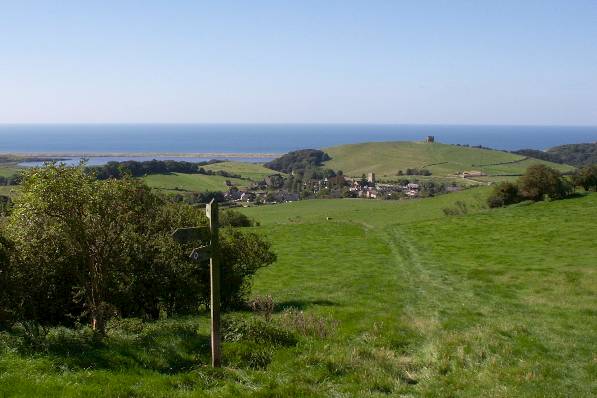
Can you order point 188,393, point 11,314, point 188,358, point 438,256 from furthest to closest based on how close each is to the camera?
point 438,256
point 11,314
point 188,358
point 188,393

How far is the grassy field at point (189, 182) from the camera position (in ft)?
489

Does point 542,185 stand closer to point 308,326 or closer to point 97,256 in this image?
point 308,326

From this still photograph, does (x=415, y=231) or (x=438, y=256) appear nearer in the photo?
(x=438, y=256)

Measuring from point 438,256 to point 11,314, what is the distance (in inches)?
1655

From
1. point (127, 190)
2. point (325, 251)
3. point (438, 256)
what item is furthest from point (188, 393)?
point (325, 251)

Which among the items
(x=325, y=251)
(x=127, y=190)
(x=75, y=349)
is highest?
(x=127, y=190)

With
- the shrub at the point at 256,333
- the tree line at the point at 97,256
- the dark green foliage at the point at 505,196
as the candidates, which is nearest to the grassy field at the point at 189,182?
the dark green foliage at the point at 505,196

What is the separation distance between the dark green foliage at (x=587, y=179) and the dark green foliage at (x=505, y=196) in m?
8.79

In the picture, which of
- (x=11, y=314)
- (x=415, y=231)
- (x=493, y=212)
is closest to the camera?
(x=11, y=314)

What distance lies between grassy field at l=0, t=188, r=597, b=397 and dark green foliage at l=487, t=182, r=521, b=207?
3042 centimetres

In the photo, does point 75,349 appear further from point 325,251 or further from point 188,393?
point 325,251

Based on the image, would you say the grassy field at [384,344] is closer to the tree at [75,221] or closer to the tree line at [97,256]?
the tree line at [97,256]

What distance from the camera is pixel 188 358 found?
44.5 feet

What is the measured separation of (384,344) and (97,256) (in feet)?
32.8
